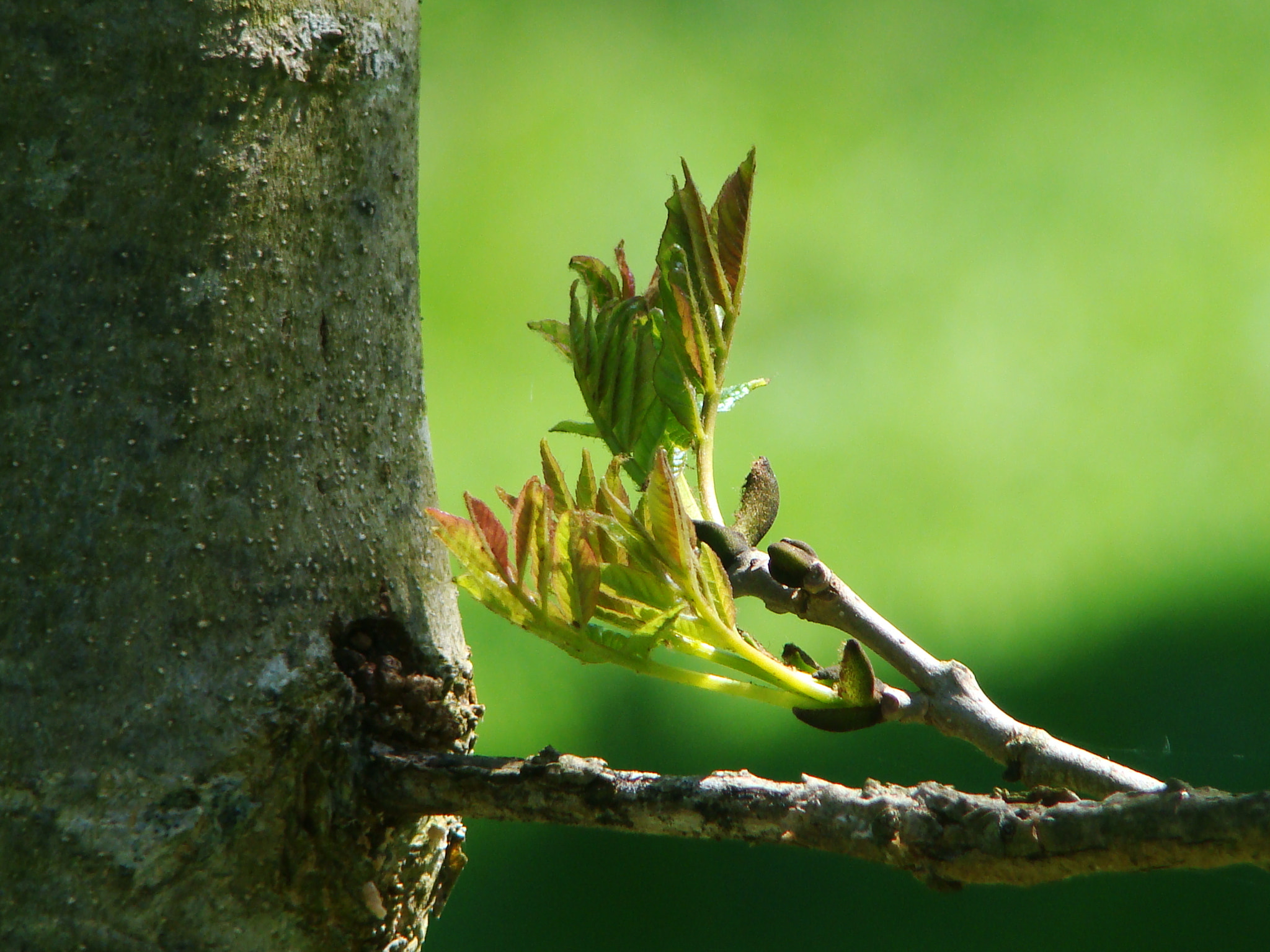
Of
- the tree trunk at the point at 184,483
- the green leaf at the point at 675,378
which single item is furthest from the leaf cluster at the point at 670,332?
the tree trunk at the point at 184,483

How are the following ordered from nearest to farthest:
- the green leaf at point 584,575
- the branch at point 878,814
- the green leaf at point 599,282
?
the branch at point 878,814 < the green leaf at point 584,575 < the green leaf at point 599,282

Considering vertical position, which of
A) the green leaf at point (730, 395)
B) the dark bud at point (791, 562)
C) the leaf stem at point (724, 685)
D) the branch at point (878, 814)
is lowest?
the branch at point (878, 814)

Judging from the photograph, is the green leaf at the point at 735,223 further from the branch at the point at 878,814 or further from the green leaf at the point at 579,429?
the branch at the point at 878,814

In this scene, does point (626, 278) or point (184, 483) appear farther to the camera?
point (626, 278)

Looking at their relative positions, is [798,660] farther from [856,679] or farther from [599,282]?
[599,282]

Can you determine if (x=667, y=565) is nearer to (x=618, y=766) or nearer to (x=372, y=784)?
(x=372, y=784)

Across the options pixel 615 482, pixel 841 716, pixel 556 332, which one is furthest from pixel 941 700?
pixel 556 332
